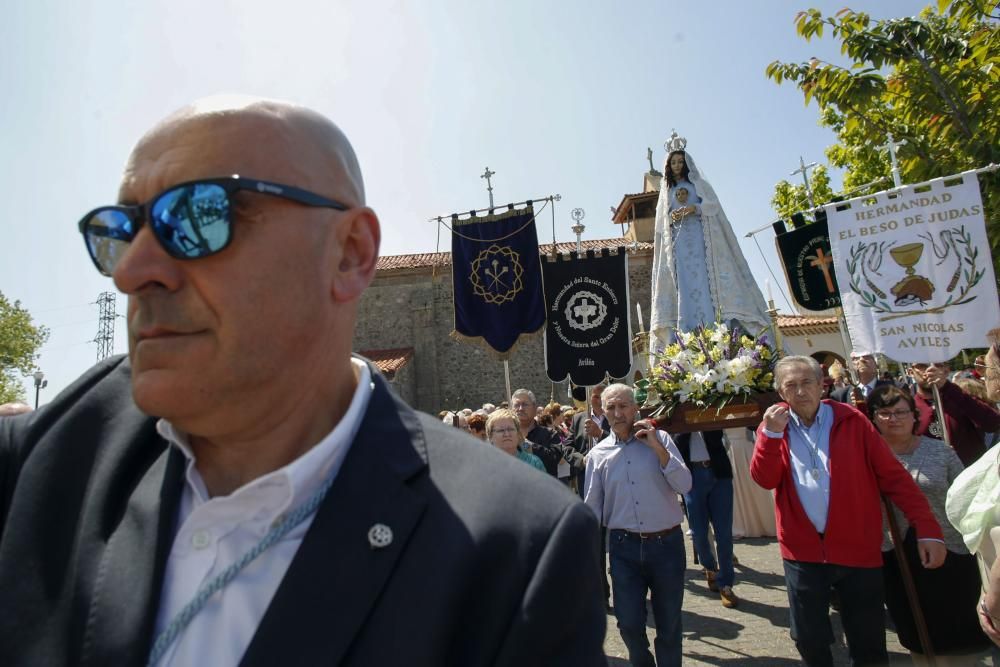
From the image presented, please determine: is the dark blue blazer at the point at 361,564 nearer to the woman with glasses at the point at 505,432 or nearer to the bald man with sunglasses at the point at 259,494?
the bald man with sunglasses at the point at 259,494

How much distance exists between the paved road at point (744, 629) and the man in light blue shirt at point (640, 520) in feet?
1.43

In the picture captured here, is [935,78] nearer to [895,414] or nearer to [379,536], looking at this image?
[895,414]

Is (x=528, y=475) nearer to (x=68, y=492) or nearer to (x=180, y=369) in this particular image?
(x=180, y=369)

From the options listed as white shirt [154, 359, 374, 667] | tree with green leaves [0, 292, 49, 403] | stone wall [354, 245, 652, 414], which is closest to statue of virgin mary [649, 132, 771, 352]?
white shirt [154, 359, 374, 667]

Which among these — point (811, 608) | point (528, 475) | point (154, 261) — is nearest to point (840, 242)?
point (811, 608)

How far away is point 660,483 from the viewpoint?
5062mm

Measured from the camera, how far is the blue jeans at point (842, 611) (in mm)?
4016

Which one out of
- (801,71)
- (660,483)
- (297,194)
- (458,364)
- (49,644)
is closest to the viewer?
(49,644)

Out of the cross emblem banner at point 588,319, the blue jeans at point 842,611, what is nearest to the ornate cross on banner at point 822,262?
the cross emblem banner at point 588,319

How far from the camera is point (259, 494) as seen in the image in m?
1.22

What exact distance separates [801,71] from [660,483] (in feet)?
18.1

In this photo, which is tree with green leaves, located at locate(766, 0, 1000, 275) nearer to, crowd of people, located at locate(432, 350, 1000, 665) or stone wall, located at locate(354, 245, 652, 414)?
crowd of people, located at locate(432, 350, 1000, 665)

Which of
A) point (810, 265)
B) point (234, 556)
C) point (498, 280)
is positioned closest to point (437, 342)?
point (498, 280)

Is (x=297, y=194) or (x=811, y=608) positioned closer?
(x=297, y=194)
